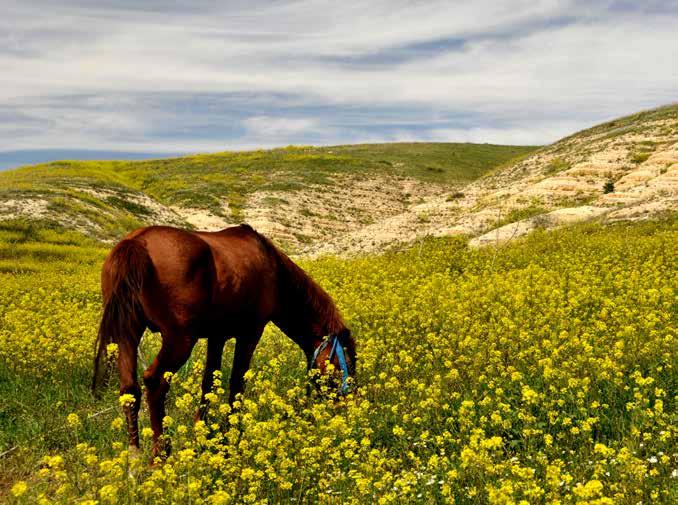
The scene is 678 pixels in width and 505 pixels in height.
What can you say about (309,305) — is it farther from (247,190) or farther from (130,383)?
(247,190)

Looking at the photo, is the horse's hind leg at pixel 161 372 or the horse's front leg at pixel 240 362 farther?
the horse's front leg at pixel 240 362

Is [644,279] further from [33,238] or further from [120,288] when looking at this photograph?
[33,238]

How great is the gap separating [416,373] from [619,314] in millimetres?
3651

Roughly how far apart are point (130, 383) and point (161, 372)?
12.8 inches

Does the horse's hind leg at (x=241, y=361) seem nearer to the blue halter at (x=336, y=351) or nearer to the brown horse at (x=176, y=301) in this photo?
the brown horse at (x=176, y=301)

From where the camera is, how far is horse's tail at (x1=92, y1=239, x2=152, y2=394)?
5844 millimetres

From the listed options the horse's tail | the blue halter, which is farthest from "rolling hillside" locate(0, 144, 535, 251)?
the horse's tail

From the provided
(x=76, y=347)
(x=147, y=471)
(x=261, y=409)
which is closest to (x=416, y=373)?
(x=261, y=409)

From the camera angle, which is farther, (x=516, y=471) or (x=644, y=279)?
(x=644, y=279)

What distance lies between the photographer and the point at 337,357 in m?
7.54

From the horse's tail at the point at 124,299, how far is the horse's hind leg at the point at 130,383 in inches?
0.4

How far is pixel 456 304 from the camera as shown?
11.1 metres

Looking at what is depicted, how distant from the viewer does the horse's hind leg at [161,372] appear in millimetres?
5895

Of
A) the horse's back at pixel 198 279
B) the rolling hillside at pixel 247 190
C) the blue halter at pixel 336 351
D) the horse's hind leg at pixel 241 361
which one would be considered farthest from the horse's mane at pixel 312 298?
the rolling hillside at pixel 247 190
